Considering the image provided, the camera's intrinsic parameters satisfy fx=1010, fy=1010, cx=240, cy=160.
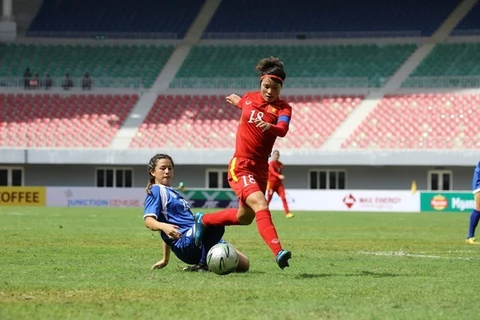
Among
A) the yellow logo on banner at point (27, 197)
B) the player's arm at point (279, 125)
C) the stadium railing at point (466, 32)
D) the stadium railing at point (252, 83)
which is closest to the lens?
the player's arm at point (279, 125)

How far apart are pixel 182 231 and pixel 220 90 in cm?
4102

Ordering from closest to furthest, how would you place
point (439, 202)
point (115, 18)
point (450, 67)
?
point (439, 202) < point (450, 67) < point (115, 18)

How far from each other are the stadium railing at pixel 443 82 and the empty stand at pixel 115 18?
13.9 metres

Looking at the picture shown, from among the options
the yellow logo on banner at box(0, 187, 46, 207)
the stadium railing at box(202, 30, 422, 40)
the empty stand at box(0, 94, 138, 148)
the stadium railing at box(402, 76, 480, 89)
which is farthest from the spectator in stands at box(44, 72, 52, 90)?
the stadium railing at box(402, 76, 480, 89)

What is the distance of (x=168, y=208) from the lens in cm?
1181

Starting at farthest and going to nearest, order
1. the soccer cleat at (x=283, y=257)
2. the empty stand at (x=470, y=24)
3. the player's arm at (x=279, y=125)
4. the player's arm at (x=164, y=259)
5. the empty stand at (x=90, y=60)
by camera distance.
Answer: the empty stand at (x=90, y=60)
the empty stand at (x=470, y=24)
the player's arm at (x=164, y=259)
the player's arm at (x=279, y=125)
the soccer cleat at (x=283, y=257)

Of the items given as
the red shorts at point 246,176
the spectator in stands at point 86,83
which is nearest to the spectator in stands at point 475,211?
the red shorts at point 246,176

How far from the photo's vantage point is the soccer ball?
37.1ft

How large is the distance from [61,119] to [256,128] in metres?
40.8

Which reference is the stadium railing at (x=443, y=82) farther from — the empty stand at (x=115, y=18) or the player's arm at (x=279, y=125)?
the player's arm at (x=279, y=125)

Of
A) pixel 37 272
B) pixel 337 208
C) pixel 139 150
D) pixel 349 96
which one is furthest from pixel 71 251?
pixel 349 96

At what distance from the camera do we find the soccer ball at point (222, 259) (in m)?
11.3

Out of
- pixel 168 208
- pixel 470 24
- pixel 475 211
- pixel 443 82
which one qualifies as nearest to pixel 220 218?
pixel 168 208

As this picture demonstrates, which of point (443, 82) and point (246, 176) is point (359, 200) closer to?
point (443, 82)
